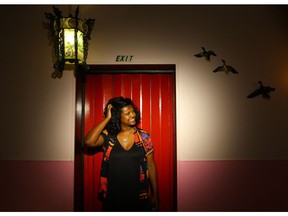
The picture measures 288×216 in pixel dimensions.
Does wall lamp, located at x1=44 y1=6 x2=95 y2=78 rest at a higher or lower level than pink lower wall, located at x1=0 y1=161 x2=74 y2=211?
higher

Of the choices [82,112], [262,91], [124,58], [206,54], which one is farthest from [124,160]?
[262,91]

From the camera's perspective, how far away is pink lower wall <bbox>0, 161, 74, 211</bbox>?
3.49 metres

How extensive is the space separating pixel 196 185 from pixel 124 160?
1.04 metres

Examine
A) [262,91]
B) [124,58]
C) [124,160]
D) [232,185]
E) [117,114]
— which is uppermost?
[124,58]

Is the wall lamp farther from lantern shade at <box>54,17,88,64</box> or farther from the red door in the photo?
the red door

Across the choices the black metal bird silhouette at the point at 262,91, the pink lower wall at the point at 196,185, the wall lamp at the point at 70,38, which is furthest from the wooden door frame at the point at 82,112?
the black metal bird silhouette at the point at 262,91

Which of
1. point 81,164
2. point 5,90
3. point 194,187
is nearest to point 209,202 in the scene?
point 194,187

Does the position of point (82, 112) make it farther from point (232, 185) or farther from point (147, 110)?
point (232, 185)

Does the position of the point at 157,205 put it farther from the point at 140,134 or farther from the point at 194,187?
the point at 140,134

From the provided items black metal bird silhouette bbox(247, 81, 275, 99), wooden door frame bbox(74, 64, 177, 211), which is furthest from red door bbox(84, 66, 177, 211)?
black metal bird silhouette bbox(247, 81, 275, 99)

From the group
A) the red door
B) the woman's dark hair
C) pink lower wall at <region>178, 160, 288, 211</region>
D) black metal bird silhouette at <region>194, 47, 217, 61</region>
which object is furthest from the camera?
the red door

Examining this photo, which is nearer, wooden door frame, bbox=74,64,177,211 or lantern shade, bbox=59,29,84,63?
lantern shade, bbox=59,29,84,63

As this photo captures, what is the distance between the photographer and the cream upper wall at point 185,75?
3549 mm

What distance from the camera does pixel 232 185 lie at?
11.5 feet
